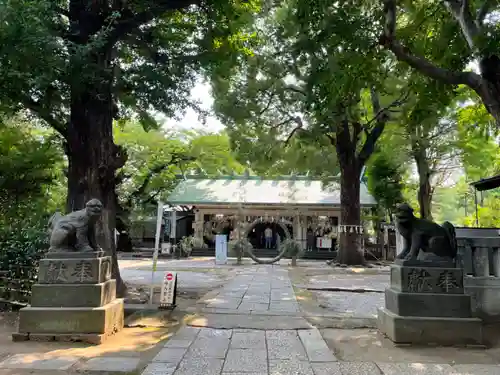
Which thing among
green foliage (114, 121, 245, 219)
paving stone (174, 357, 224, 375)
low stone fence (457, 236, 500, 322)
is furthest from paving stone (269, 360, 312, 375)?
green foliage (114, 121, 245, 219)

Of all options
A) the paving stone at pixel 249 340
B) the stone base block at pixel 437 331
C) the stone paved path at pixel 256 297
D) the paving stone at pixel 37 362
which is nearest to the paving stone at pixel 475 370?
the stone base block at pixel 437 331

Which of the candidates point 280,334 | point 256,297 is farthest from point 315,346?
point 256,297

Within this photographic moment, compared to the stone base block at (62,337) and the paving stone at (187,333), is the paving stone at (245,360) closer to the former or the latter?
the paving stone at (187,333)

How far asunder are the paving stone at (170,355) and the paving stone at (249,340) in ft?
2.31

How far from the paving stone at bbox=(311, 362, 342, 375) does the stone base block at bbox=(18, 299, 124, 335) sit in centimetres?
305

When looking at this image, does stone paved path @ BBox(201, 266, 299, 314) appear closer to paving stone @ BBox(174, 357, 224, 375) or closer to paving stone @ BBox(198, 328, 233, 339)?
paving stone @ BBox(198, 328, 233, 339)

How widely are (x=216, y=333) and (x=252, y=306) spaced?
7.31 feet

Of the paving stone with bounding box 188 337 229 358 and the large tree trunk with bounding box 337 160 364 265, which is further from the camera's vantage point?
the large tree trunk with bounding box 337 160 364 265

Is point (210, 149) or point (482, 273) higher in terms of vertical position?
point (210, 149)

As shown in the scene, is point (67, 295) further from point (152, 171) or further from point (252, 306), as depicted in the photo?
point (152, 171)

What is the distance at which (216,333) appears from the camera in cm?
620

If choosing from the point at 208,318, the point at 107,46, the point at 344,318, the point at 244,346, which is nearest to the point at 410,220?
the point at 344,318

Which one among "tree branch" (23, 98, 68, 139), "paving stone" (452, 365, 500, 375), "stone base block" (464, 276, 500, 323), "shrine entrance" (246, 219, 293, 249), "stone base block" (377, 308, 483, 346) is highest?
"tree branch" (23, 98, 68, 139)

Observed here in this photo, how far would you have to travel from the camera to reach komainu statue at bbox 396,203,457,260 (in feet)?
20.3
